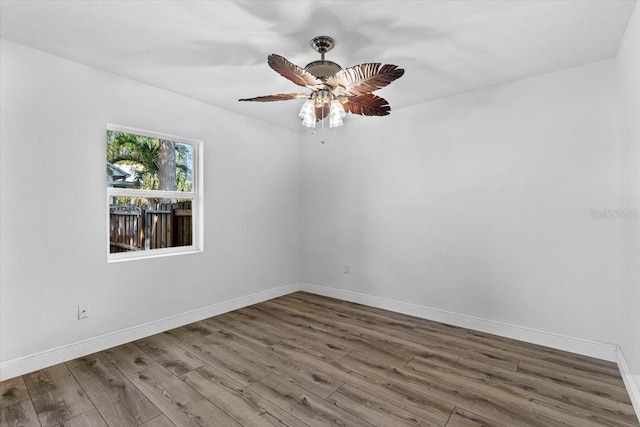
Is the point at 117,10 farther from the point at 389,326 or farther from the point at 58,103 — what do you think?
the point at 389,326

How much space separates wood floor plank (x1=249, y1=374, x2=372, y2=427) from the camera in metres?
1.83

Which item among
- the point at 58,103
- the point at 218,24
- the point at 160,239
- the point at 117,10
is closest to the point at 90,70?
the point at 58,103

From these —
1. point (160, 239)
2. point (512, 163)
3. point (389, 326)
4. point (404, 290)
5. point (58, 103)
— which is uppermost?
point (58, 103)

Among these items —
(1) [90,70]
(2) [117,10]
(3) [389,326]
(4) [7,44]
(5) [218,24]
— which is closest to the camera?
(2) [117,10]

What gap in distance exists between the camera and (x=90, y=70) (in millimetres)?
2689

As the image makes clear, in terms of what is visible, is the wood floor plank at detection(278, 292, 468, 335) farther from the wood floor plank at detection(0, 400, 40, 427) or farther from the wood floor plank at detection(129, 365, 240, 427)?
the wood floor plank at detection(0, 400, 40, 427)

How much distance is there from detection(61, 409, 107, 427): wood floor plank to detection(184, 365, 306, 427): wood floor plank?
52cm

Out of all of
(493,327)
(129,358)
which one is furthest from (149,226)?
(493,327)

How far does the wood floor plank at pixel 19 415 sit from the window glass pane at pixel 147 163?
1735mm

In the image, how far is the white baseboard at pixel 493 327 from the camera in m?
2.61

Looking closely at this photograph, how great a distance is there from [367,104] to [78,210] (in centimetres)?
254

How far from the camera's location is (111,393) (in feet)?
6.89

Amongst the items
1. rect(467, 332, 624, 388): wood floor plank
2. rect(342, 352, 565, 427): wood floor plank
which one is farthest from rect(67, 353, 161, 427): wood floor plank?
rect(467, 332, 624, 388): wood floor plank

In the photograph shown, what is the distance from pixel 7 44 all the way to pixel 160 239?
76.6 inches
